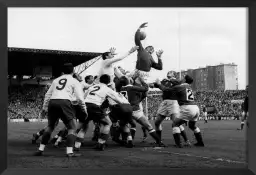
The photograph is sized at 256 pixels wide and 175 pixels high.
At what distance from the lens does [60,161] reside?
6824 mm

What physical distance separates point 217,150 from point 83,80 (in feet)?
13.1

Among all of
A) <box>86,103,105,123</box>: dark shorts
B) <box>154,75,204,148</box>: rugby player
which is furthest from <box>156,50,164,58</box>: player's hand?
<box>86,103,105,123</box>: dark shorts

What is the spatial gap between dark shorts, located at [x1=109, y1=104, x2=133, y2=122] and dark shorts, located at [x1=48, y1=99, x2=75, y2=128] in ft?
5.15

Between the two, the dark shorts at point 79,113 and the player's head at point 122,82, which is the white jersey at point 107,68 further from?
the dark shorts at point 79,113

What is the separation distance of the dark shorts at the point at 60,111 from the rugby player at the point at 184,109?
8.79 feet

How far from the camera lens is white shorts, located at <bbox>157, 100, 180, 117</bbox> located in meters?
9.13

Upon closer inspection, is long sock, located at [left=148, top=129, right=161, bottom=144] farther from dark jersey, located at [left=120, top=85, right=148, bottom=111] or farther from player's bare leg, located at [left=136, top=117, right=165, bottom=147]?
dark jersey, located at [left=120, top=85, right=148, bottom=111]
